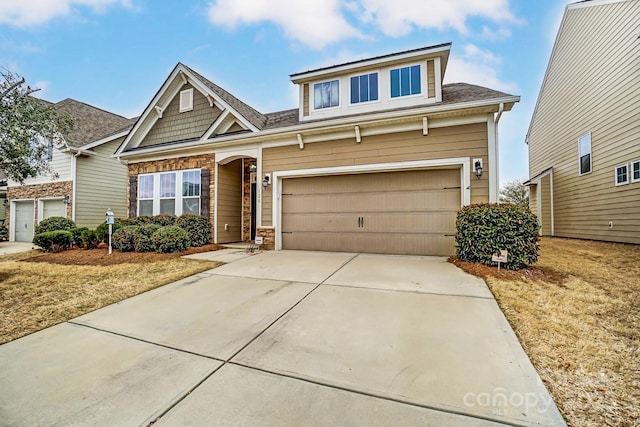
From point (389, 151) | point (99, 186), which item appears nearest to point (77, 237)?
point (99, 186)

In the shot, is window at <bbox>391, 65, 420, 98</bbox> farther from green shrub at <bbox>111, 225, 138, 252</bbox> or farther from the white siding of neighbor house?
the white siding of neighbor house

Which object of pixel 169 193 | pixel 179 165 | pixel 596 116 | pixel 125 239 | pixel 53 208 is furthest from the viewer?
pixel 53 208

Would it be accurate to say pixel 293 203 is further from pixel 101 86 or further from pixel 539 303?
pixel 101 86

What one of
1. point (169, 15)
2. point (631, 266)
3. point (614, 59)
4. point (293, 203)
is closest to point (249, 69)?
point (169, 15)

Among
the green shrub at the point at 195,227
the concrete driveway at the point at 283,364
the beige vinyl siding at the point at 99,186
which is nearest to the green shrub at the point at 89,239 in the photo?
the green shrub at the point at 195,227

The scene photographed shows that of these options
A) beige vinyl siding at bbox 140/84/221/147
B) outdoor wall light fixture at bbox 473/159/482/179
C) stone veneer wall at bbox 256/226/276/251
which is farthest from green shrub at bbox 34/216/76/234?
outdoor wall light fixture at bbox 473/159/482/179

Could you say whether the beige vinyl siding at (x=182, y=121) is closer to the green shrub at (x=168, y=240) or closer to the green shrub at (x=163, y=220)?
the green shrub at (x=163, y=220)

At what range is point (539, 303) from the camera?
341 cm

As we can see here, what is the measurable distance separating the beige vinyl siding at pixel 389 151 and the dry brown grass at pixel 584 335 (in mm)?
2686

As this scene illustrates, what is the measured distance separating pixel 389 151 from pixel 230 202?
5960mm

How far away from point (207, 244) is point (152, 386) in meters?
7.47

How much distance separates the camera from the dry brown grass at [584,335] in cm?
174

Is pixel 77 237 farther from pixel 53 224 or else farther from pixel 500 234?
pixel 500 234

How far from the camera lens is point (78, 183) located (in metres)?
12.0
